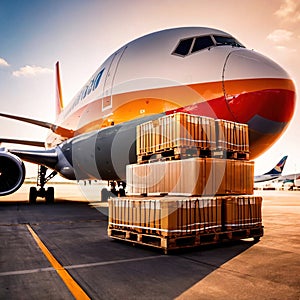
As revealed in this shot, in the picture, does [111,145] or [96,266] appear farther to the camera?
[111,145]

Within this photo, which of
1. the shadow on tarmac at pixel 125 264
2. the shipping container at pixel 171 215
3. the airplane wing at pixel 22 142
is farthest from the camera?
the airplane wing at pixel 22 142

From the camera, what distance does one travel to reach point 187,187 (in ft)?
19.0

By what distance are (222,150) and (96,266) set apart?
3263 mm

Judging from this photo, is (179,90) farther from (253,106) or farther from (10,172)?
(10,172)

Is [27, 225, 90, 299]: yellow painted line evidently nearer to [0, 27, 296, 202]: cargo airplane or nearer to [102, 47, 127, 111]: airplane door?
[0, 27, 296, 202]: cargo airplane

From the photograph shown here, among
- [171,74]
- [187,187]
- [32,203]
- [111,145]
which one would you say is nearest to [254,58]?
[171,74]

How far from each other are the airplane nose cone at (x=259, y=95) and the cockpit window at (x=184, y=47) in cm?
112

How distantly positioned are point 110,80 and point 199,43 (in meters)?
2.78

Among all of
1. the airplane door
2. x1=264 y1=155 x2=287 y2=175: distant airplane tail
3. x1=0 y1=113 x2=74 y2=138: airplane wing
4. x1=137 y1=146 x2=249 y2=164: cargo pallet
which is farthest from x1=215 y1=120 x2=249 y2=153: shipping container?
x1=264 y1=155 x2=287 y2=175: distant airplane tail

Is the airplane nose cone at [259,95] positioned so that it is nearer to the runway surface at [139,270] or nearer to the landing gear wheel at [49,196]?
the runway surface at [139,270]

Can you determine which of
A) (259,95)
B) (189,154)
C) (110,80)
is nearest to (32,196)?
(110,80)

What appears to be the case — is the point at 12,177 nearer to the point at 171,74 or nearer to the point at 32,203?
the point at 32,203

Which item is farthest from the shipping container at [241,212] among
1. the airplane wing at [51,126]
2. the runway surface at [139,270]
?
the airplane wing at [51,126]

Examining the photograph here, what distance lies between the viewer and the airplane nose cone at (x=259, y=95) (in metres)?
6.28
